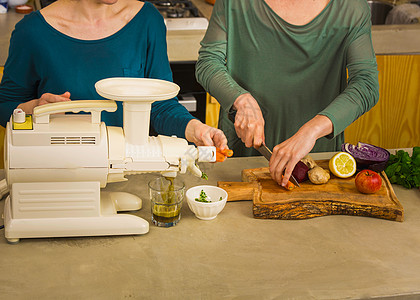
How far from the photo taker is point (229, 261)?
144 cm

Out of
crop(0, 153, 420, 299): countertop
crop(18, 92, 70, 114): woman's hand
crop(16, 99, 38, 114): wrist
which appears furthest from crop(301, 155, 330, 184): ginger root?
crop(16, 99, 38, 114): wrist

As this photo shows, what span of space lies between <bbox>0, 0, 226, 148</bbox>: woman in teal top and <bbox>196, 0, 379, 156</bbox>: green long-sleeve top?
22 centimetres

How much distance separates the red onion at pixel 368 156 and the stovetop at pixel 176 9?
1.63 meters

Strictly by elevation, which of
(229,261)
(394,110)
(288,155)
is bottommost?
(394,110)

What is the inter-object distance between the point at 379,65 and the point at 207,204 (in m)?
2.01

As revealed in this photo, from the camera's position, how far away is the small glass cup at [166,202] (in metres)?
1.55

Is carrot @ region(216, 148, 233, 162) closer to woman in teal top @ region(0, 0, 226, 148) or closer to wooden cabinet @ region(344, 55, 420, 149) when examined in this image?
woman in teal top @ region(0, 0, 226, 148)

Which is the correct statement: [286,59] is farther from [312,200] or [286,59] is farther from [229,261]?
[229,261]

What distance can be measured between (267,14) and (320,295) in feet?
3.69

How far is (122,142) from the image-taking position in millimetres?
1475

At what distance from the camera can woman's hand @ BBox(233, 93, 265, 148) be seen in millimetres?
1860

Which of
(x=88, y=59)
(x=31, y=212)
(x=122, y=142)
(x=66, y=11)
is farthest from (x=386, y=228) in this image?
(x=66, y=11)

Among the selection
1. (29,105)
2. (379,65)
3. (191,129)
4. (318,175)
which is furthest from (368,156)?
(379,65)

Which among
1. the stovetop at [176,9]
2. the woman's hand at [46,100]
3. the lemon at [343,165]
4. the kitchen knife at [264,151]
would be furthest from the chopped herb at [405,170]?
the stovetop at [176,9]
